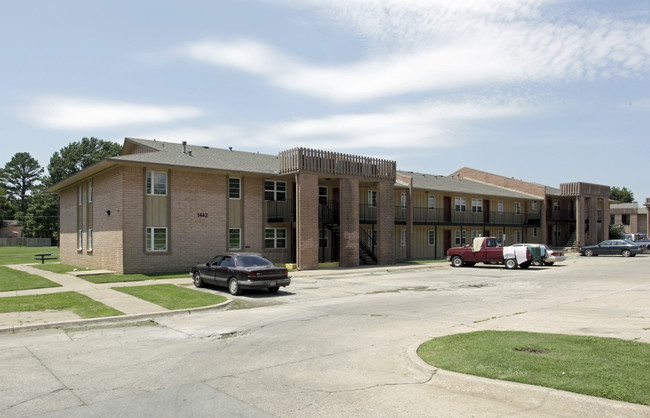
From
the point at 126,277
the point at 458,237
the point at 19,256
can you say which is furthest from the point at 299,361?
the point at 19,256

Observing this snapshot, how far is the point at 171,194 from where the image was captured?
88.8ft

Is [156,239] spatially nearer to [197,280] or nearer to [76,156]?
[197,280]

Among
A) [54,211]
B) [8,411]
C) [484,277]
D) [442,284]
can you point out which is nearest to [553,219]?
[484,277]

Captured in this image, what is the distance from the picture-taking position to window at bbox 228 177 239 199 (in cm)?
2973

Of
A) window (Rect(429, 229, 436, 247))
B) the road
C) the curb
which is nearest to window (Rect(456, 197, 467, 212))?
window (Rect(429, 229, 436, 247))

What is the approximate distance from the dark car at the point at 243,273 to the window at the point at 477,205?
111ft

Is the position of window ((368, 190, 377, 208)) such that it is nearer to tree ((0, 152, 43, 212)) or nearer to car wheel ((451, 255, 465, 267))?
car wheel ((451, 255, 465, 267))

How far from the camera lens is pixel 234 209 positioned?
29.8 metres

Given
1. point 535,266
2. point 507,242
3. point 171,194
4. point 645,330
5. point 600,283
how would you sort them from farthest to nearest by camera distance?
point 507,242 → point 535,266 → point 171,194 → point 600,283 → point 645,330

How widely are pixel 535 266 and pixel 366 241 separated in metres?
11.5

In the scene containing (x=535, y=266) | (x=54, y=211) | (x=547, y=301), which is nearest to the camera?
(x=547, y=301)

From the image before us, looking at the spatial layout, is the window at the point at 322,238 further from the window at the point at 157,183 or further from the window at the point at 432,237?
the window at the point at 432,237

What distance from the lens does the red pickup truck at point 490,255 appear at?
3061 cm

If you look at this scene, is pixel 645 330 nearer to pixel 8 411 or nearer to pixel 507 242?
pixel 8 411
